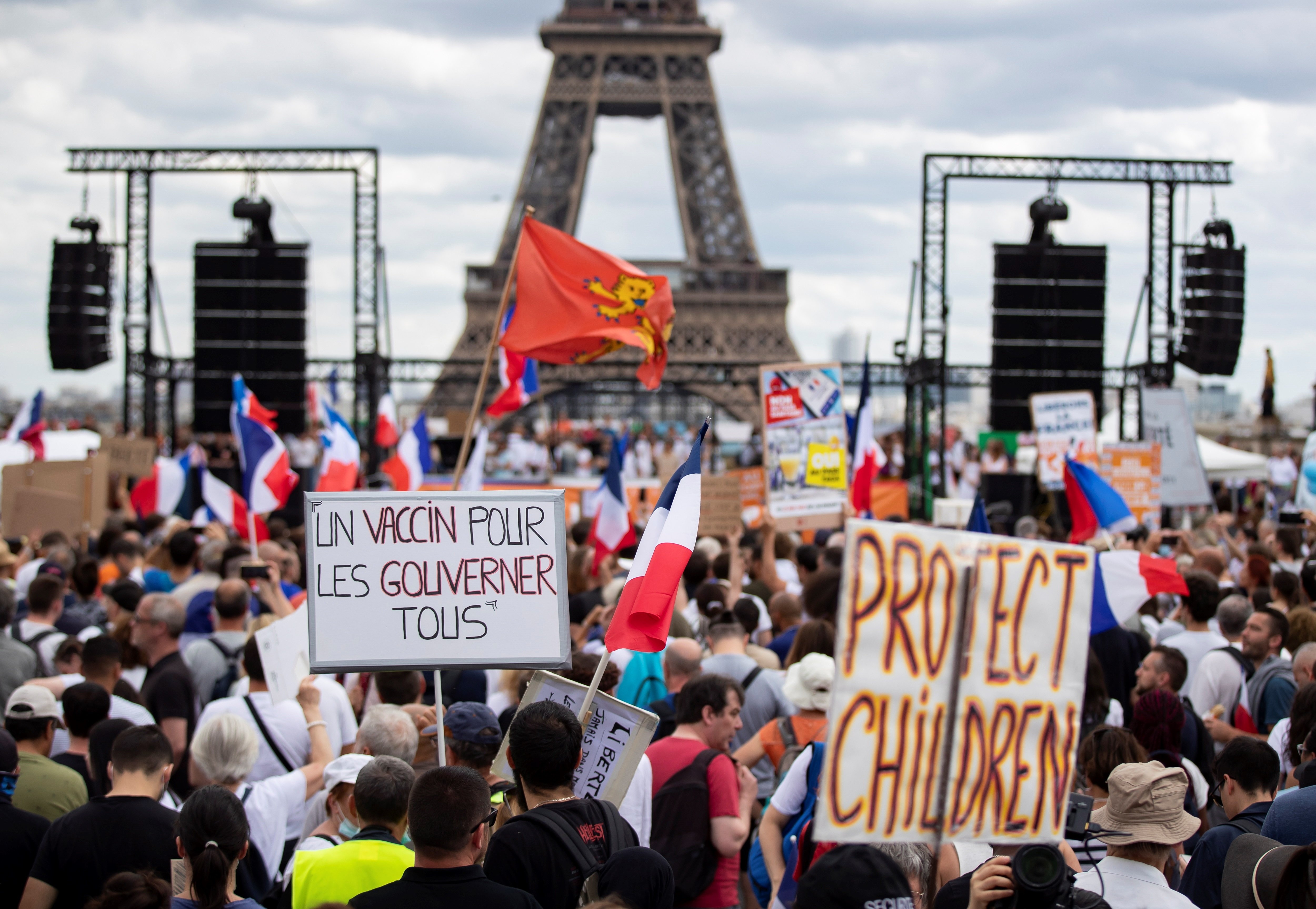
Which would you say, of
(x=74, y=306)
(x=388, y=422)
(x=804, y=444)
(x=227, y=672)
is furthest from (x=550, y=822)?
(x=74, y=306)

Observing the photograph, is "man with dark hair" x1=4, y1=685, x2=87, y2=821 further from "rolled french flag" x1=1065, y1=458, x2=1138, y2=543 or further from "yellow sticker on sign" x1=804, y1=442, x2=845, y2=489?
"yellow sticker on sign" x1=804, y1=442, x2=845, y2=489

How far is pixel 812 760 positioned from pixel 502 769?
3.33 feet

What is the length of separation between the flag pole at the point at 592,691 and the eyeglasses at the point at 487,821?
0.37m

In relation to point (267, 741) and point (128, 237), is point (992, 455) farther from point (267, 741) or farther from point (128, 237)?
point (267, 741)

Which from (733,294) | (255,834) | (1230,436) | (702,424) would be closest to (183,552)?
(255,834)

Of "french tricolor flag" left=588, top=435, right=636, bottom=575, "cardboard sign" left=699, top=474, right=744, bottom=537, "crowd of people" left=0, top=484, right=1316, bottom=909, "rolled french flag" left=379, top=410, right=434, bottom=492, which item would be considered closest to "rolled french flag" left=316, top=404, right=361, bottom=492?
"rolled french flag" left=379, top=410, right=434, bottom=492

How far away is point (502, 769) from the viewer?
431 cm

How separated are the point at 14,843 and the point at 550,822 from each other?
1826 millimetres

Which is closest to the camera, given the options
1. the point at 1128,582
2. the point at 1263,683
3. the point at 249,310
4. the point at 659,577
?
the point at 659,577

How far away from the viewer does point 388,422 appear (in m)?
17.9

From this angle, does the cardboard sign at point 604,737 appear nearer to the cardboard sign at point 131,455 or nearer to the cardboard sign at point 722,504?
the cardboard sign at point 722,504

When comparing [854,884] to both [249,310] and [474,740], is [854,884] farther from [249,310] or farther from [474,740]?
[249,310]

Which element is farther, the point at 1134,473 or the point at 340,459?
the point at 1134,473

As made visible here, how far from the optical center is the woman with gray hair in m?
4.25
